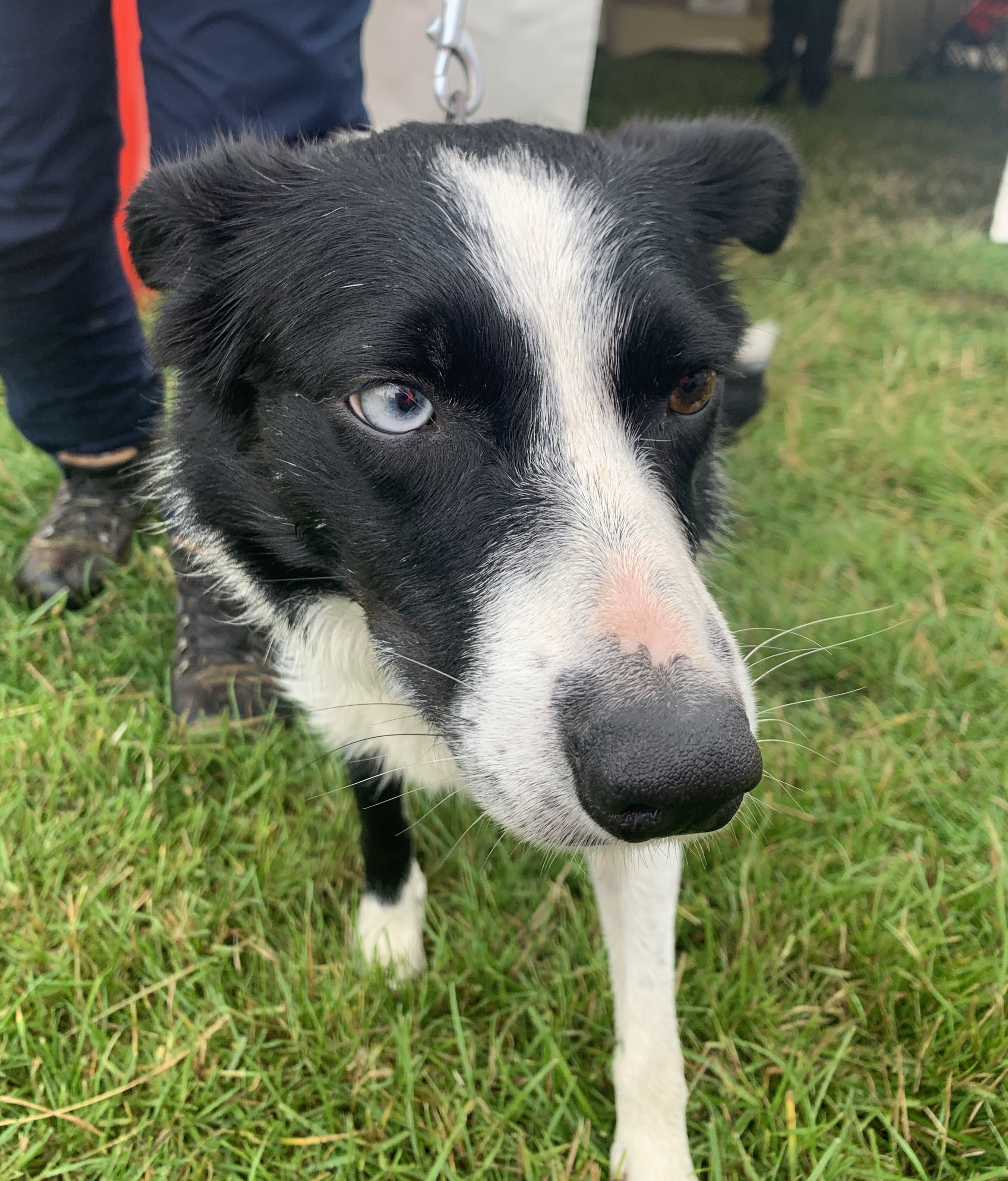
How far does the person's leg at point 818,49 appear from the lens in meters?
4.18

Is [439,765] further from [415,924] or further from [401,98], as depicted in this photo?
[401,98]

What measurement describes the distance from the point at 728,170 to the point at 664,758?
1331 mm

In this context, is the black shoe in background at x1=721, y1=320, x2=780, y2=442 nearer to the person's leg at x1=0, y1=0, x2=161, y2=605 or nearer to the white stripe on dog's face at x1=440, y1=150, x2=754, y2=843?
the white stripe on dog's face at x1=440, y1=150, x2=754, y2=843

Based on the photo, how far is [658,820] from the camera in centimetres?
114

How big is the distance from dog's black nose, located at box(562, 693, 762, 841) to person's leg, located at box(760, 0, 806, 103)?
4.27 metres

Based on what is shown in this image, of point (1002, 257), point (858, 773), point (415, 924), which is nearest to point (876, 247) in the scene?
point (1002, 257)

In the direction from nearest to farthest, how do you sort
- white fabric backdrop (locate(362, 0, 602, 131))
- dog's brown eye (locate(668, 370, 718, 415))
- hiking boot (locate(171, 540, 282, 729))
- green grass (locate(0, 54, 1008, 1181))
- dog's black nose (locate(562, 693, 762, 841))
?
dog's black nose (locate(562, 693, 762, 841))
dog's brown eye (locate(668, 370, 718, 415))
green grass (locate(0, 54, 1008, 1181))
hiking boot (locate(171, 540, 282, 729))
white fabric backdrop (locate(362, 0, 602, 131))

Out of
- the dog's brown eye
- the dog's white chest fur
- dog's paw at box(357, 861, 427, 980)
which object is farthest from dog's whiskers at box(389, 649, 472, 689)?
dog's paw at box(357, 861, 427, 980)

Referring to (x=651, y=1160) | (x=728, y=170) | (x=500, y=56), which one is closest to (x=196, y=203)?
(x=728, y=170)

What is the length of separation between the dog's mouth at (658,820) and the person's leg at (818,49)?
431 centimetres

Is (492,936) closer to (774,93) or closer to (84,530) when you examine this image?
(84,530)

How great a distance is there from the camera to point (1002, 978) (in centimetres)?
172

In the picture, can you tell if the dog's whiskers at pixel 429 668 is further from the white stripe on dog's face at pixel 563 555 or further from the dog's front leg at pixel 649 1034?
the dog's front leg at pixel 649 1034

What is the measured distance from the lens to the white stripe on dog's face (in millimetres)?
1191
